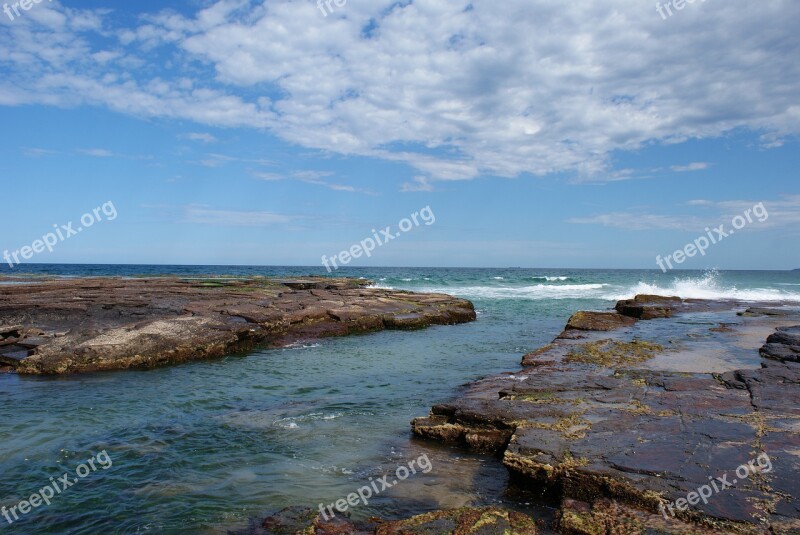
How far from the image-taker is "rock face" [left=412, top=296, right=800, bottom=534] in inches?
193

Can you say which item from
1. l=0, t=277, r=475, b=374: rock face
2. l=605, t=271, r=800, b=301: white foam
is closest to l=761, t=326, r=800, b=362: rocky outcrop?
l=0, t=277, r=475, b=374: rock face

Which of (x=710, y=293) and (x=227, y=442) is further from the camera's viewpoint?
(x=710, y=293)

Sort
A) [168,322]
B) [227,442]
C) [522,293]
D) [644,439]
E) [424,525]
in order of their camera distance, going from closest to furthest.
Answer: [424,525] < [644,439] < [227,442] < [168,322] < [522,293]

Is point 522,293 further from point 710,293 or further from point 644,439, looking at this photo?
point 644,439

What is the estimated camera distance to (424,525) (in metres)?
5.02

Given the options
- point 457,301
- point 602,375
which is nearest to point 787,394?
point 602,375

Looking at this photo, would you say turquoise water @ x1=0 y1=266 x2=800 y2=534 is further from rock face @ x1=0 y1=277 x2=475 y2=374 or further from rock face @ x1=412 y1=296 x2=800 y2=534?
rock face @ x1=0 y1=277 x2=475 y2=374

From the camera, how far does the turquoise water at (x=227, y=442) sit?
6043 millimetres

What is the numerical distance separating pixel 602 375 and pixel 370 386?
17.5 ft

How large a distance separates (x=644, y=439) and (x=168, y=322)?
14703 millimetres

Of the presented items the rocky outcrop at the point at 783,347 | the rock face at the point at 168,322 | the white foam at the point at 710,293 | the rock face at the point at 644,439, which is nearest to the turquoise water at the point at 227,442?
the rock face at the point at 644,439

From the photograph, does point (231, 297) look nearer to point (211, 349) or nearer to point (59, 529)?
point (211, 349)

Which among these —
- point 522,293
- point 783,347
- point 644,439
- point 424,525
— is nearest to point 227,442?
point 424,525

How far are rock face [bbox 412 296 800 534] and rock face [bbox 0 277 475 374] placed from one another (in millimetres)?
9617
